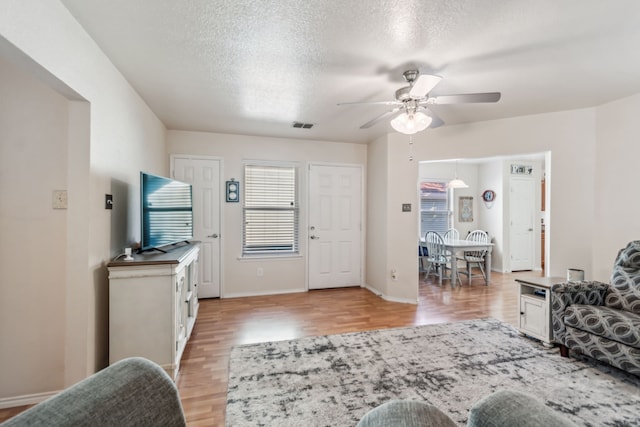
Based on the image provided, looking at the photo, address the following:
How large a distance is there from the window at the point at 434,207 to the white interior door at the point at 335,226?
7.52 feet

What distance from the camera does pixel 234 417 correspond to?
5.93 feet

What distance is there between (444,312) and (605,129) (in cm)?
276

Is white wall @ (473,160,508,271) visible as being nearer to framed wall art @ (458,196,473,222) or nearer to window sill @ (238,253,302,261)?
framed wall art @ (458,196,473,222)

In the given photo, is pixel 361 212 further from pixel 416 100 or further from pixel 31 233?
pixel 31 233

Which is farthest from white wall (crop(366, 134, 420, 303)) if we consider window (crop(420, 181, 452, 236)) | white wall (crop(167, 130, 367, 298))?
window (crop(420, 181, 452, 236))

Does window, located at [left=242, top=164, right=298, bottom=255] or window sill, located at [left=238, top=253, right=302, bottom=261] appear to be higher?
window, located at [left=242, top=164, right=298, bottom=255]

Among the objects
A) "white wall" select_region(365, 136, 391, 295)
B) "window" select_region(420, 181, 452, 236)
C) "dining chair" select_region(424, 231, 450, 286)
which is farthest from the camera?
"window" select_region(420, 181, 452, 236)

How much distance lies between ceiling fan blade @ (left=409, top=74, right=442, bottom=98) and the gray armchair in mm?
2130

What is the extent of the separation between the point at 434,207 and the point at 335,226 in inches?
117

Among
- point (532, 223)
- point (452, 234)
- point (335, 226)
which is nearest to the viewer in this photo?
point (335, 226)

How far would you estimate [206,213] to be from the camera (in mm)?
4266

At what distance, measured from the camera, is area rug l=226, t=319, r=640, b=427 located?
6.10 ft

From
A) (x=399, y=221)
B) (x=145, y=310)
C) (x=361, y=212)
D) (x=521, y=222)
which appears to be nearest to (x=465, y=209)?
(x=521, y=222)

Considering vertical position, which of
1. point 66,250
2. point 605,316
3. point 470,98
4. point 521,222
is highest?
point 470,98
